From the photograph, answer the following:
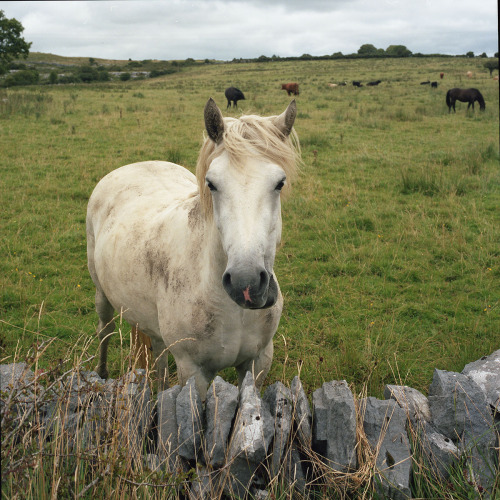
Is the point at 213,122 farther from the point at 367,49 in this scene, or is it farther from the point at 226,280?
the point at 367,49

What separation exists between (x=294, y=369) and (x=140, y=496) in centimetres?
225

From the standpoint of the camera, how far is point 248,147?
2.19 meters

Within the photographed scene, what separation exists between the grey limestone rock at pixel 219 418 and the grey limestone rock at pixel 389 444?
30.3 inches

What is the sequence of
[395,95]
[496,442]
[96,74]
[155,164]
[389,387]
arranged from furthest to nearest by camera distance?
1. [96,74]
2. [395,95]
3. [155,164]
4. [389,387]
5. [496,442]

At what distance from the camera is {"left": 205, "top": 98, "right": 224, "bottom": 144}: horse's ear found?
2265 millimetres

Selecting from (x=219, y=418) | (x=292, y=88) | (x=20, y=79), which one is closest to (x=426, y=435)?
(x=219, y=418)

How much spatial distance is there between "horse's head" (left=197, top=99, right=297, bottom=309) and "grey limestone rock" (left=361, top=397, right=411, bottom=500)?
97 cm

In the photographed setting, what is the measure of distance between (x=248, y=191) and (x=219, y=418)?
48.0 inches

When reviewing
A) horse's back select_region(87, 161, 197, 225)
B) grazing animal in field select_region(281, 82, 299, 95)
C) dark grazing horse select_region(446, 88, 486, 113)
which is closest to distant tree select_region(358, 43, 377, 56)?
grazing animal in field select_region(281, 82, 299, 95)

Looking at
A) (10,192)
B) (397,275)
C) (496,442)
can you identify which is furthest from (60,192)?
(496,442)

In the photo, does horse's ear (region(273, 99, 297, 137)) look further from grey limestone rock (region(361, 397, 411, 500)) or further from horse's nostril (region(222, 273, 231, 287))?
grey limestone rock (region(361, 397, 411, 500))

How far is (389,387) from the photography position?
258 cm

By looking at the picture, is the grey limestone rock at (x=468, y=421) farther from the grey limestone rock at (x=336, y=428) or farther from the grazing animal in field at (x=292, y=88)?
the grazing animal in field at (x=292, y=88)

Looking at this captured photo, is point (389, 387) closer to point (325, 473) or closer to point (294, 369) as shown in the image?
point (325, 473)
